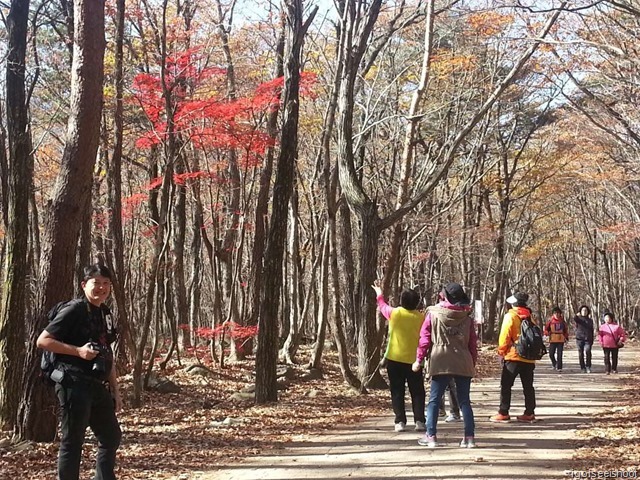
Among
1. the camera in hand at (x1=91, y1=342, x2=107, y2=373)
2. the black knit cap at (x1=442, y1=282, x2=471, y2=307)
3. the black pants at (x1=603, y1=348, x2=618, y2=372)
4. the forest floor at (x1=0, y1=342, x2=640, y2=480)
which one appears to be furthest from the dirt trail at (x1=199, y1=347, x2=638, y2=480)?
the black pants at (x1=603, y1=348, x2=618, y2=372)

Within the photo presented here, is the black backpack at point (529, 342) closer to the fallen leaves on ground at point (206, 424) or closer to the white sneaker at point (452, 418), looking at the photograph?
the white sneaker at point (452, 418)

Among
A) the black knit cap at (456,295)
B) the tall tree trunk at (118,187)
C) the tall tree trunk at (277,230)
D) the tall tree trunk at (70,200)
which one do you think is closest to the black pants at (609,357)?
the tall tree trunk at (277,230)

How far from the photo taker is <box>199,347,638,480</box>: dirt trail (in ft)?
18.7

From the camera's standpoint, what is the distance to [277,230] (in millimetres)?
10641

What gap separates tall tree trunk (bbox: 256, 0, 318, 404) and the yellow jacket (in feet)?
12.5

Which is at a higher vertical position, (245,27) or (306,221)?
(245,27)

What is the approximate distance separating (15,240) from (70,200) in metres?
1.64

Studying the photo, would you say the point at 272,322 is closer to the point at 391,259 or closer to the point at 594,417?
the point at 391,259

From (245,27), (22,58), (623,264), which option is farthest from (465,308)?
(623,264)

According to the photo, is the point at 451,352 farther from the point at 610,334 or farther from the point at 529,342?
the point at 610,334

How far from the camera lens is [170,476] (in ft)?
20.3

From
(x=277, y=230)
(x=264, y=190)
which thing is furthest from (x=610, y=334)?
(x=277, y=230)

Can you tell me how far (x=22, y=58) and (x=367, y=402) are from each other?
7.55m

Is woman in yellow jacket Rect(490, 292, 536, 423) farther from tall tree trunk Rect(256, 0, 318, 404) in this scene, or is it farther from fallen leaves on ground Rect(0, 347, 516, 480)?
tall tree trunk Rect(256, 0, 318, 404)
